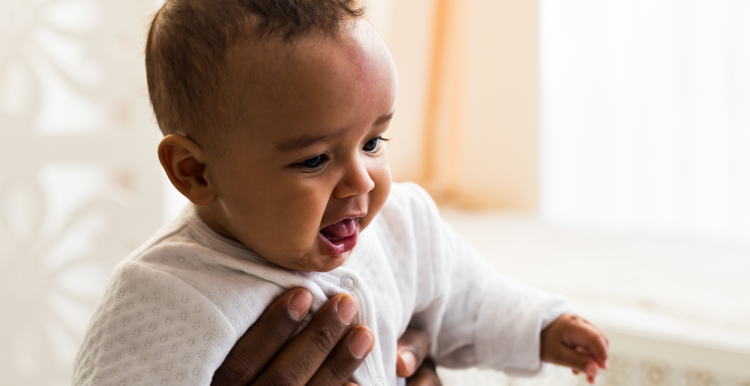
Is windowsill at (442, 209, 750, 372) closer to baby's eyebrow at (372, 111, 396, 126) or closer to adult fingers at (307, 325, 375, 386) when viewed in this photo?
adult fingers at (307, 325, 375, 386)

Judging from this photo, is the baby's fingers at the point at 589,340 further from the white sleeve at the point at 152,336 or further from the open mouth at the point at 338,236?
the white sleeve at the point at 152,336

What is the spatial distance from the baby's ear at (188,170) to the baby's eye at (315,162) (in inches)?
4.2

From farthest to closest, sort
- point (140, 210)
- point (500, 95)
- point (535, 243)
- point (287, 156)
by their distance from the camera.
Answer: point (500, 95) → point (535, 243) → point (140, 210) → point (287, 156)

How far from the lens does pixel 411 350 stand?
A: 831 mm

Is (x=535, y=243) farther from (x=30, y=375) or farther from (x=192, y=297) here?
(x=30, y=375)

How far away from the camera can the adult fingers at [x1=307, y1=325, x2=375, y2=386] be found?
71 cm

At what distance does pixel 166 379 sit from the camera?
23.3 inches

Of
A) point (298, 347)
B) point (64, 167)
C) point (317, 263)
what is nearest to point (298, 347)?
point (298, 347)

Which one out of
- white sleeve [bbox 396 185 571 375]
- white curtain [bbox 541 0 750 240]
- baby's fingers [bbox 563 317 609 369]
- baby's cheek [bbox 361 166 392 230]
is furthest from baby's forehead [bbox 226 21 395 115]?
white curtain [bbox 541 0 750 240]

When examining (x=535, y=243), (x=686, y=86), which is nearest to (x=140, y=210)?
(x=535, y=243)

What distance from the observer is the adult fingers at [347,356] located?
705mm

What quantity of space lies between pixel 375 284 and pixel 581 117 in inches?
40.9

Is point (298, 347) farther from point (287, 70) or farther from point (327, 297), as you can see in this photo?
point (287, 70)

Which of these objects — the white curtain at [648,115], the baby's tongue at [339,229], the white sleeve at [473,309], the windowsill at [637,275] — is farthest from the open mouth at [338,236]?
the white curtain at [648,115]
